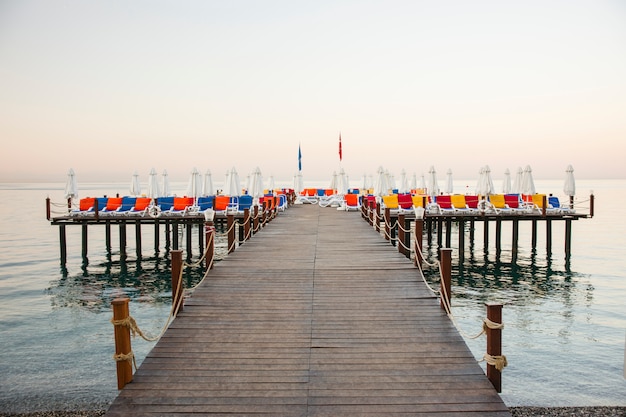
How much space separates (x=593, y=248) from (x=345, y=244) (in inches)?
874

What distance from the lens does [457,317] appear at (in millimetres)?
13117

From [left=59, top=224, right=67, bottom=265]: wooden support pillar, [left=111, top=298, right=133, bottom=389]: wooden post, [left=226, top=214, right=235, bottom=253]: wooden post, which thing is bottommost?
[left=59, top=224, right=67, bottom=265]: wooden support pillar

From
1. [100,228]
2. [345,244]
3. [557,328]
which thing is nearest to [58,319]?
[345,244]

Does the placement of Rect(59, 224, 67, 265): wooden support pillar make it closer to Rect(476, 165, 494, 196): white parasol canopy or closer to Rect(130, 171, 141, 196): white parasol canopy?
Rect(130, 171, 141, 196): white parasol canopy

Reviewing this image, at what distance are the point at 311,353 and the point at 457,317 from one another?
822 cm

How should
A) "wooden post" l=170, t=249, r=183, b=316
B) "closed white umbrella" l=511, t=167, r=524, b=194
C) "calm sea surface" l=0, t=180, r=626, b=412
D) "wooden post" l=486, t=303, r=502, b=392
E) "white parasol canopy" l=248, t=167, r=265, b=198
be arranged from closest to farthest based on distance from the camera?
"wooden post" l=486, t=303, r=502, b=392
"wooden post" l=170, t=249, r=183, b=316
"calm sea surface" l=0, t=180, r=626, b=412
"white parasol canopy" l=248, t=167, r=265, b=198
"closed white umbrella" l=511, t=167, r=524, b=194

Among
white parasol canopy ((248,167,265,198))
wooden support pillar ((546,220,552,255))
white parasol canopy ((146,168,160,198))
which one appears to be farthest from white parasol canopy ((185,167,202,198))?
wooden support pillar ((546,220,552,255))

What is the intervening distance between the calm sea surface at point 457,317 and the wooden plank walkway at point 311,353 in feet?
8.62

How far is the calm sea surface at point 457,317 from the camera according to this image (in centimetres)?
861

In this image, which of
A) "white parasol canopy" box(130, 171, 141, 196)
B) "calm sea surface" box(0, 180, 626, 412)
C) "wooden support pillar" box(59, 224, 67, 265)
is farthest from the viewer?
"white parasol canopy" box(130, 171, 141, 196)

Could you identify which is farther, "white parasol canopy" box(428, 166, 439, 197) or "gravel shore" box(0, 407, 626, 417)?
"white parasol canopy" box(428, 166, 439, 197)

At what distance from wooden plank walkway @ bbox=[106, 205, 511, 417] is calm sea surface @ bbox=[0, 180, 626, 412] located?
2.63 meters

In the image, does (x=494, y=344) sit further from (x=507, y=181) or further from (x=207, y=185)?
(x=507, y=181)

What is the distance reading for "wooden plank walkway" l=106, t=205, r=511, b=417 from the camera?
4883 mm
